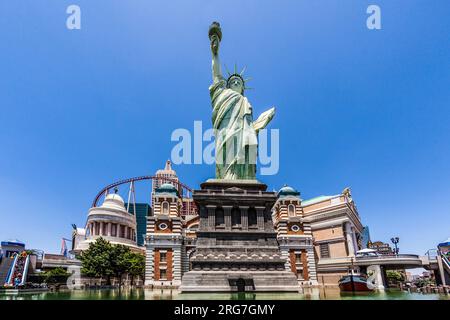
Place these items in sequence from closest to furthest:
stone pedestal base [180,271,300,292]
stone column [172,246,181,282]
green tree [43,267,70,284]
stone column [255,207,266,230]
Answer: stone pedestal base [180,271,300,292] < stone column [255,207,266,230] < stone column [172,246,181,282] < green tree [43,267,70,284]

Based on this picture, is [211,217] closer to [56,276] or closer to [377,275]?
[377,275]

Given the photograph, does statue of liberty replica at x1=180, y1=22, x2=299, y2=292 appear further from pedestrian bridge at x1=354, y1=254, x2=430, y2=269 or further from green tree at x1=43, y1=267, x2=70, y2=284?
green tree at x1=43, y1=267, x2=70, y2=284

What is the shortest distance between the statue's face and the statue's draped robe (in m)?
1.68

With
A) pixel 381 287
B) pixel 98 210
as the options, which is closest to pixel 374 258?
pixel 381 287

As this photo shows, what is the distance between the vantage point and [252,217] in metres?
30.3

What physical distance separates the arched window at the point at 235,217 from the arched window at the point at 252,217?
3.46 feet

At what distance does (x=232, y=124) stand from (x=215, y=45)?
38.9 ft

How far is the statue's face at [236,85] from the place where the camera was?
4100 cm

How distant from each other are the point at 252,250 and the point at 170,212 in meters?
22.8

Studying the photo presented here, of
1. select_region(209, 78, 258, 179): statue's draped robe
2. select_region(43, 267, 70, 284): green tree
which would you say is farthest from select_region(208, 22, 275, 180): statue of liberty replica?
select_region(43, 267, 70, 284): green tree

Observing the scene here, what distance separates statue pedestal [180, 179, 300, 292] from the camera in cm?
2508

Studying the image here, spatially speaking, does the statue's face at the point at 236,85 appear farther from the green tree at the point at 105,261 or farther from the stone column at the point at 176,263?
the green tree at the point at 105,261

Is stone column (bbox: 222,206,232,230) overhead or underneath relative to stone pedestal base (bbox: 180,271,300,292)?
overhead
